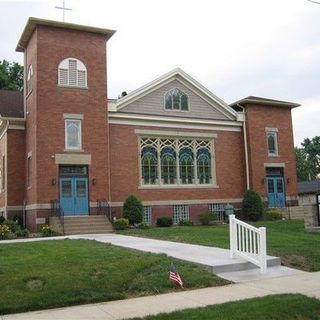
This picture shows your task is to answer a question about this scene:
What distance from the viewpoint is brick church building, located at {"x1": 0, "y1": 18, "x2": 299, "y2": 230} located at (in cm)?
2758

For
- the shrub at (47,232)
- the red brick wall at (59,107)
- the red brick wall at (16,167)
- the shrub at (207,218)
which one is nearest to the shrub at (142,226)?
the red brick wall at (59,107)

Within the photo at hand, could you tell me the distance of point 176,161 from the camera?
31656mm

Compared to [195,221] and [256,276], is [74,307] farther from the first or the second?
[195,221]

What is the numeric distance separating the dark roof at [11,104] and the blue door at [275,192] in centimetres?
1751

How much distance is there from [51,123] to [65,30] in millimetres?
5559

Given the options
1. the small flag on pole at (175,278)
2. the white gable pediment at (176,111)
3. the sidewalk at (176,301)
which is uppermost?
the white gable pediment at (176,111)

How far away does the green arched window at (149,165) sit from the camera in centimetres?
3053

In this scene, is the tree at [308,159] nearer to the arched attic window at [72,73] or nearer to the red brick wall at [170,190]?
the red brick wall at [170,190]

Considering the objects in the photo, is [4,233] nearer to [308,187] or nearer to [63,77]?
[63,77]

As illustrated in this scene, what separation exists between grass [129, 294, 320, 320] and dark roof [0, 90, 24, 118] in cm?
2515

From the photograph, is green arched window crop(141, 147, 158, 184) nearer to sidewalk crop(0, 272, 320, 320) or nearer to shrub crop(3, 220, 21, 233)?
shrub crop(3, 220, 21, 233)

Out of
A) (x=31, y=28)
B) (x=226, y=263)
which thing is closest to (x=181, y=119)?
(x=31, y=28)

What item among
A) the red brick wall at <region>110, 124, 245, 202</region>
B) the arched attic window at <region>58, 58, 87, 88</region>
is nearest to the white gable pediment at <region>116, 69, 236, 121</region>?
the red brick wall at <region>110, 124, 245, 202</region>

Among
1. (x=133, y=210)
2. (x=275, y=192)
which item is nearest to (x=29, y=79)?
(x=133, y=210)
